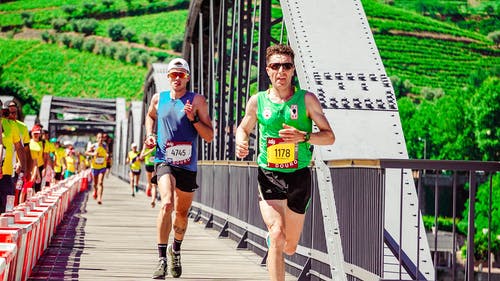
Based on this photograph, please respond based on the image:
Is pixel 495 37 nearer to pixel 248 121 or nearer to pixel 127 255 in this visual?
pixel 127 255

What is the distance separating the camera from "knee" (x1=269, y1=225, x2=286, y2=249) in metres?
7.26

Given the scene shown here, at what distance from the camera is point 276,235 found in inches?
287

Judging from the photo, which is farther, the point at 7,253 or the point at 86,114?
the point at 86,114

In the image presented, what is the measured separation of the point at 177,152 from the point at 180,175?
0.22 metres

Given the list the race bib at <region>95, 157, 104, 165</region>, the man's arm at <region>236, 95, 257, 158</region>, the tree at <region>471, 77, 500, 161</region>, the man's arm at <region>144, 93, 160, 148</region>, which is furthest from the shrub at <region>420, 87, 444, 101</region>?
the man's arm at <region>236, 95, 257, 158</region>

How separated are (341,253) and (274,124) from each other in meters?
1.65

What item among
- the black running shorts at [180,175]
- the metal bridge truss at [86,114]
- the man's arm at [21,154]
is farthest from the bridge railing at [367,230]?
the metal bridge truss at [86,114]

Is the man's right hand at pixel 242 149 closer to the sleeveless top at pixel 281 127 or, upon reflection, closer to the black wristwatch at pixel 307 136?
the sleeveless top at pixel 281 127

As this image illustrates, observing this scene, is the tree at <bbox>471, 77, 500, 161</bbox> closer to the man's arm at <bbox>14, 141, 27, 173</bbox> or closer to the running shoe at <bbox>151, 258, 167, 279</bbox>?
the man's arm at <bbox>14, 141, 27, 173</bbox>

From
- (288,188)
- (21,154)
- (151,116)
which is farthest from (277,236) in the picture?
(21,154)

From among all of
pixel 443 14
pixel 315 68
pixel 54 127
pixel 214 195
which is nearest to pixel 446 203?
pixel 54 127

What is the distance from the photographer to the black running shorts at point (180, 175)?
31.6ft

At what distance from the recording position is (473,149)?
83.6 m

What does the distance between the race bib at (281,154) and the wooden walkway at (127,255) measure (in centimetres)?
269
